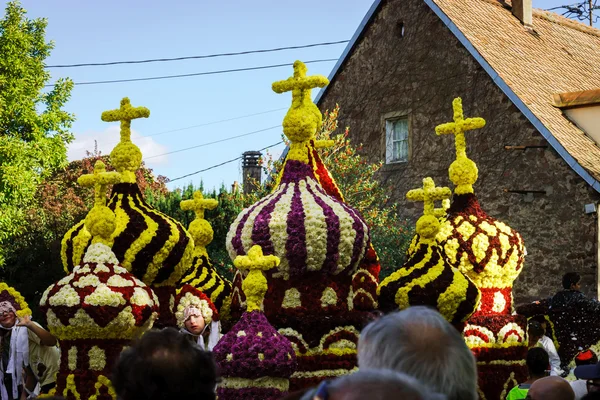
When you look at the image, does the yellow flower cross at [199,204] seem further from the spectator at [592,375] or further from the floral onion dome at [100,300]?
the spectator at [592,375]

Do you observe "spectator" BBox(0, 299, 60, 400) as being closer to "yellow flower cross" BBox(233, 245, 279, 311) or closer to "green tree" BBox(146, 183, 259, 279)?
"yellow flower cross" BBox(233, 245, 279, 311)

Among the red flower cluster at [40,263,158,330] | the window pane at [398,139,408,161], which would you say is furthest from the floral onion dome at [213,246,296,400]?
the window pane at [398,139,408,161]

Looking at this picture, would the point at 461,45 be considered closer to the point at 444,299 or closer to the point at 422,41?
the point at 422,41

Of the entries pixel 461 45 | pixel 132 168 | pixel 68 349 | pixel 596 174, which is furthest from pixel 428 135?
pixel 68 349

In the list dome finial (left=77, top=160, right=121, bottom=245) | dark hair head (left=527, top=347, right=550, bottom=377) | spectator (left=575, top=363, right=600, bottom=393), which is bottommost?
dark hair head (left=527, top=347, right=550, bottom=377)

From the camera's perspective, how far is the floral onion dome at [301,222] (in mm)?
7531

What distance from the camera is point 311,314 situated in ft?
25.0

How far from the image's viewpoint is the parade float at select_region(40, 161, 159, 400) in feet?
23.1

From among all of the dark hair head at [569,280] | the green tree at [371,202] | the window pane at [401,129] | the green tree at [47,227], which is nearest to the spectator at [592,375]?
the dark hair head at [569,280]

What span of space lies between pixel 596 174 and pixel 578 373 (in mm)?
11666

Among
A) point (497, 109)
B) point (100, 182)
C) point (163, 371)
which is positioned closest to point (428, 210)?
point (100, 182)

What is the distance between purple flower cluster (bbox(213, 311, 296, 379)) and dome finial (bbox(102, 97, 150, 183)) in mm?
2102

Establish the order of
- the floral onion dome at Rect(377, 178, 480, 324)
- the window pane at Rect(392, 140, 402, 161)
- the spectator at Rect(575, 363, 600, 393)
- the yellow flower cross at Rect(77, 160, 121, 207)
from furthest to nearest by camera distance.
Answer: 1. the window pane at Rect(392, 140, 402, 161)
2. the floral onion dome at Rect(377, 178, 480, 324)
3. the yellow flower cross at Rect(77, 160, 121, 207)
4. the spectator at Rect(575, 363, 600, 393)

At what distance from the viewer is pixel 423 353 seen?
292 cm
